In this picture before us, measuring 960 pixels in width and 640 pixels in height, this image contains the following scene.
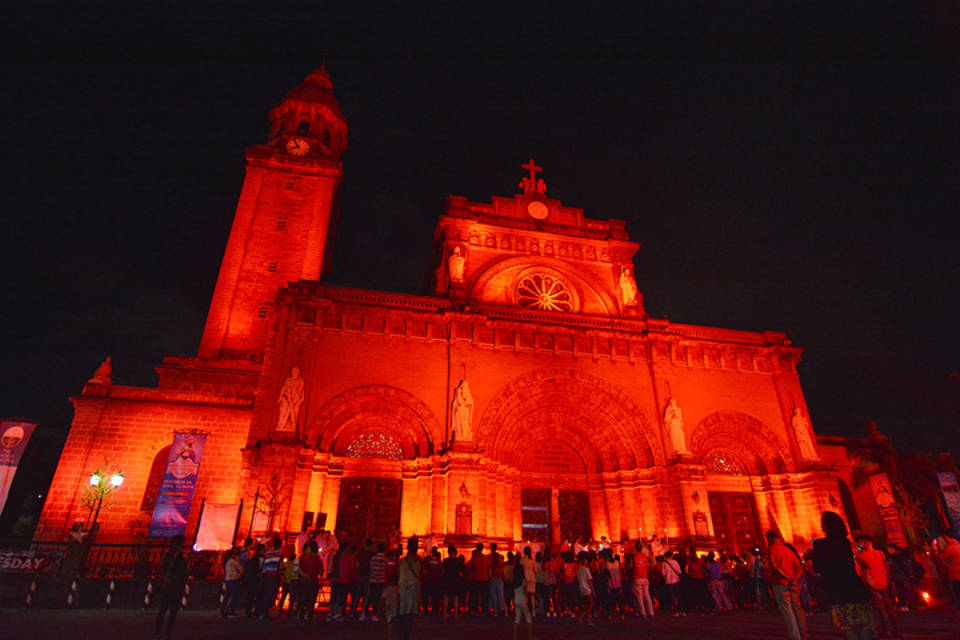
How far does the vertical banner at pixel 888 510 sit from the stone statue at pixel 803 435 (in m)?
3.59

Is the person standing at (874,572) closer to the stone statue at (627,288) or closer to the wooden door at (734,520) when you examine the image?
the wooden door at (734,520)

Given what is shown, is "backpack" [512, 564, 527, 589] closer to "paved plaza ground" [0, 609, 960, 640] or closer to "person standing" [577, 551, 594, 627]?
"paved plaza ground" [0, 609, 960, 640]

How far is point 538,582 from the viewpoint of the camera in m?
12.3

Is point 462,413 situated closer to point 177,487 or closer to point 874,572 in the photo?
point 177,487

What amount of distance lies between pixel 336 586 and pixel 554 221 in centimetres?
2082

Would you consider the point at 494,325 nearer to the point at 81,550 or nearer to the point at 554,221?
the point at 554,221

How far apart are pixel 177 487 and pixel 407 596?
14784 mm

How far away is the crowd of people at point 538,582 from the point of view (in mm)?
7723

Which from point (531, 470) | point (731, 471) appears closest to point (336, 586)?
point (531, 470)

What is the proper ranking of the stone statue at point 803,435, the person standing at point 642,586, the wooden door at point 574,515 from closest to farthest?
the person standing at point 642,586
the wooden door at point 574,515
the stone statue at point 803,435

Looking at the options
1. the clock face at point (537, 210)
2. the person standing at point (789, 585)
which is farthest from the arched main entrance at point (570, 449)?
the person standing at point (789, 585)

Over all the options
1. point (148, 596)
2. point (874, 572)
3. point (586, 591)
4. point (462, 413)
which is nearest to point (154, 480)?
point (148, 596)

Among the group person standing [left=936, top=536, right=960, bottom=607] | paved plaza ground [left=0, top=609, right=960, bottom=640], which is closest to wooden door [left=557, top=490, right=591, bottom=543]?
paved plaza ground [left=0, top=609, right=960, bottom=640]

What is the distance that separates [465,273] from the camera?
24.2m
